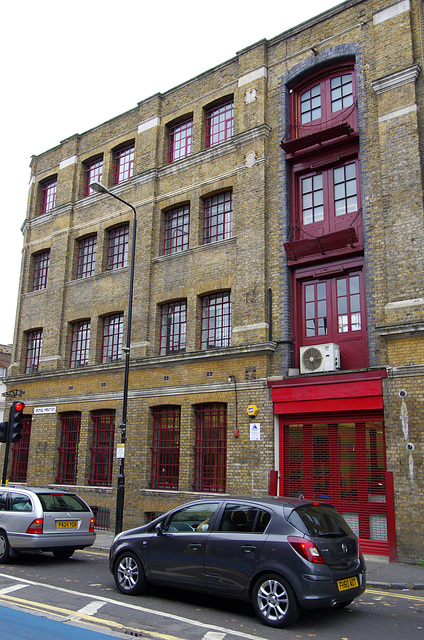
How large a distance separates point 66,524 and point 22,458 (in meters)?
11.7

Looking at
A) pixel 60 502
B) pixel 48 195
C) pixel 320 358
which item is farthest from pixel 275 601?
pixel 48 195

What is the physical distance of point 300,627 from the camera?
685cm

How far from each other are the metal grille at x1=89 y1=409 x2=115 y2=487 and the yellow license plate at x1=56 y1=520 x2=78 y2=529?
22.8 ft

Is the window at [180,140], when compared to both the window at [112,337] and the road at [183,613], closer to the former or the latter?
the window at [112,337]

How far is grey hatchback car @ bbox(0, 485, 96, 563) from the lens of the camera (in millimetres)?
10734

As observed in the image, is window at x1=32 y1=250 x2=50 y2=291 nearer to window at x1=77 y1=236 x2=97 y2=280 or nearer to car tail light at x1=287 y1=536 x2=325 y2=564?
window at x1=77 y1=236 x2=97 y2=280

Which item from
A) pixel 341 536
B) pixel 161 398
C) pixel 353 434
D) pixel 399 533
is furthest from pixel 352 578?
pixel 161 398

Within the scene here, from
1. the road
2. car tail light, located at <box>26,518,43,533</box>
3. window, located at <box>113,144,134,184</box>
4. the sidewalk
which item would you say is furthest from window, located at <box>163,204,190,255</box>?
the road

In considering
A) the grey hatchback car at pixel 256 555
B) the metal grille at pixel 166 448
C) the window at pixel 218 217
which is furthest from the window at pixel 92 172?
the grey hatchback car at pixel 256 555

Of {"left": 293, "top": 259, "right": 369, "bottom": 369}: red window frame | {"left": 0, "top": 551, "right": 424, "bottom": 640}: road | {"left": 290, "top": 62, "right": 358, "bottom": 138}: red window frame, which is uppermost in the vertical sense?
{"left": 290, "top": 62, "right": 358, "bottom": 138}: red window frame

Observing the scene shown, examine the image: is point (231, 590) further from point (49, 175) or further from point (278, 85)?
point (49, 175)

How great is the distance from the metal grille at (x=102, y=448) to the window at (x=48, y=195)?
985 centimetres

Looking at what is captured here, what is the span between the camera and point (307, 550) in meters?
6.77

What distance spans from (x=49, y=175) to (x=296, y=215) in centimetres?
1286
